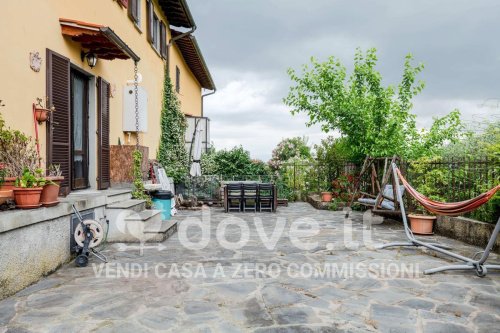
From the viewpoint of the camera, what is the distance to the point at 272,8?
35.0 ft

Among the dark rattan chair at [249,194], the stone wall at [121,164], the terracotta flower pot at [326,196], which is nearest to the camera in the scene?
the stone wall at [121,164]

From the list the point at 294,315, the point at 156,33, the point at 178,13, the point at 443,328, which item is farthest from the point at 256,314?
the point at 178,13

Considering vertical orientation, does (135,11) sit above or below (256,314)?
above

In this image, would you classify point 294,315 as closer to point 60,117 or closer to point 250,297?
point 250,297

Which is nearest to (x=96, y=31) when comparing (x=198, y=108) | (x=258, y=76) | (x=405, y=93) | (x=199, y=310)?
(x=199, y=310)

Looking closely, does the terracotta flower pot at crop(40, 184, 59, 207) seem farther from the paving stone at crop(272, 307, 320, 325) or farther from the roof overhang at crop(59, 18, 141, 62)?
the paving stone at crop(272, 307, 320, 325)

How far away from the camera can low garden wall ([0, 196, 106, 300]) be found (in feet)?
11.2

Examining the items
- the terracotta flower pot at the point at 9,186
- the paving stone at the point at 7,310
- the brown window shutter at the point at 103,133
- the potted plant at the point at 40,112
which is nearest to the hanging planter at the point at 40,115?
the potted plant at the point at 40,112

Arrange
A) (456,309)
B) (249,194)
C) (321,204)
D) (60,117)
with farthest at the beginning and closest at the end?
(321,204)
(249,194)
(60,117)
(456,309)

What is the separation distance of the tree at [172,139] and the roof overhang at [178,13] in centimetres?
206

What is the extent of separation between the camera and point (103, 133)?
23.7 feet

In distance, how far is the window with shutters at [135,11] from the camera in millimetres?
8703

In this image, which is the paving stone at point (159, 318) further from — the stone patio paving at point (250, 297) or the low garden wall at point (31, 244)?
the low garden wall at point (31, 244)

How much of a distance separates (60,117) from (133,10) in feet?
14.9
